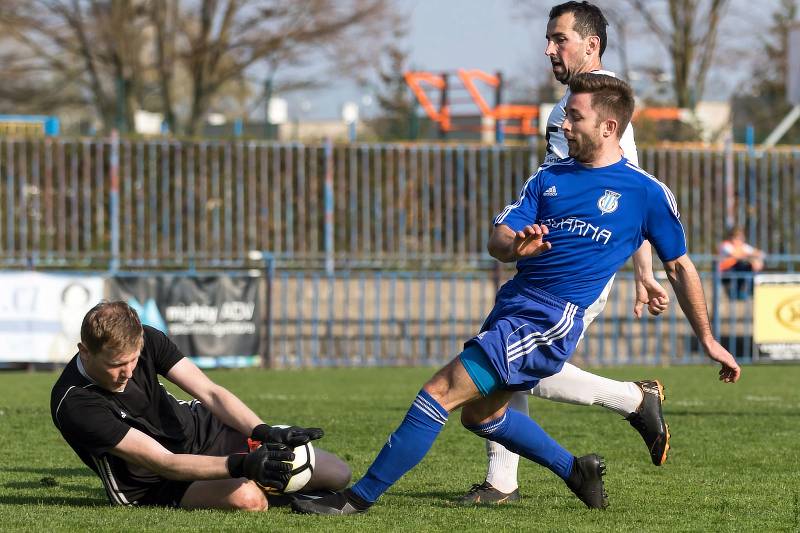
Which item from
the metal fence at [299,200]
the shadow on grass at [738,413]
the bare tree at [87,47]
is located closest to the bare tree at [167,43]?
the bare tree at [87,47]

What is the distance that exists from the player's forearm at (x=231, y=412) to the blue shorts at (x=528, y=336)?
107cm

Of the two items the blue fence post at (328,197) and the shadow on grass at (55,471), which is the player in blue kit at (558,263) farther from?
the blue fence post at (328,197)

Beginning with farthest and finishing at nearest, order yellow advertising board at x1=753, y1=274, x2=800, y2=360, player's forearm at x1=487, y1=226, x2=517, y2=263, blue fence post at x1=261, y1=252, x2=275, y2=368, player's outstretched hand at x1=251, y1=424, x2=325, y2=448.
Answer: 1. yellow advertising board at x1=753, y1=274, x2=800, y2=360
2. blue fence post at x1=261, y1=252, x2=275, y2=368
3. player's outstretched hand at x1=251, y1=424, x2=325, y2=448
4. player's forearm at x1=487, y1=226, x2=517, y2=263

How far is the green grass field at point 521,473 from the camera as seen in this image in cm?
585

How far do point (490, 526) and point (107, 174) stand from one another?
1416 cm

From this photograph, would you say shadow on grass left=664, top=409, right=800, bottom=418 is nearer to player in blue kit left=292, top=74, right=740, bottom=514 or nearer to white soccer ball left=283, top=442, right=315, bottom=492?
player in blue kit left=292, top=74, right=740, bottom=514

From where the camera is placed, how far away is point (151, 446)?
580cm

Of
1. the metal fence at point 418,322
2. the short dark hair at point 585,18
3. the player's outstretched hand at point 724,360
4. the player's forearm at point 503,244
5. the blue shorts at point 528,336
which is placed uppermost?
the short dark hair at point 585,18

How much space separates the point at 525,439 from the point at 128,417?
5.59ft

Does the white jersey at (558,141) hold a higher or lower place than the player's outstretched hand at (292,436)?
higher

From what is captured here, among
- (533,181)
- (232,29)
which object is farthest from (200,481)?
(232,29)

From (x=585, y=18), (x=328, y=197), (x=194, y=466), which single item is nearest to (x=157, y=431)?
(x=194, y=466)

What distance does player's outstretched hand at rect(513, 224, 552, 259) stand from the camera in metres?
5.35

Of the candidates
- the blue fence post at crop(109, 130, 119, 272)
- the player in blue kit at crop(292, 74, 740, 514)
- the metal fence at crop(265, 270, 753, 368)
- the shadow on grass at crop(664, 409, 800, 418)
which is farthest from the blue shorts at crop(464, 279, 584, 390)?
the blue fence post at crop(109, 130, 119, 272)
